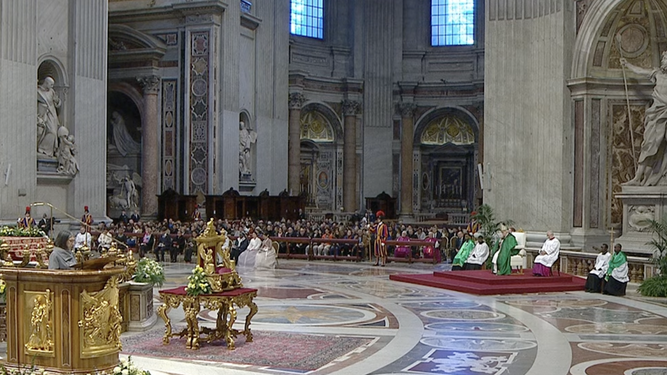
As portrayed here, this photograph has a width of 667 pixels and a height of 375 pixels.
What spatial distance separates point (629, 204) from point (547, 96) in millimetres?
3163

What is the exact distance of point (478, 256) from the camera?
19.4 m

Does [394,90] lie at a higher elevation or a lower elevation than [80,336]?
higher

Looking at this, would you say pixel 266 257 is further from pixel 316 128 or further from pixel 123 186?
pixel 316 128

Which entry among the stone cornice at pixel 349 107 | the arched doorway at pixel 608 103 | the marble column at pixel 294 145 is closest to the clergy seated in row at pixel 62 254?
the arched doorway at pixel 608 103

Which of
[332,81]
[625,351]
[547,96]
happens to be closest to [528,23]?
[547,96]

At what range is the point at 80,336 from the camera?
5875 mm

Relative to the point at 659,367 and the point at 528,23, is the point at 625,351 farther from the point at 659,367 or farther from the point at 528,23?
the point at 528,23

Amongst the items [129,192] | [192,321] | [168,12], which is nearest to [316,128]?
[168,12]

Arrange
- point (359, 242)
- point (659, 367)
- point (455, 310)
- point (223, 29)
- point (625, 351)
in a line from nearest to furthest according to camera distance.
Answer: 1. point (659, 367)
2. point (625, 351)
3. point (455, 310)
4. point (359, 242)
5. point (223, 29)

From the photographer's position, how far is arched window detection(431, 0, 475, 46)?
134 ft

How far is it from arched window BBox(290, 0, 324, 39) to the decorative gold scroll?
3430cm

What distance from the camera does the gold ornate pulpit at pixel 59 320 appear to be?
19.2ft

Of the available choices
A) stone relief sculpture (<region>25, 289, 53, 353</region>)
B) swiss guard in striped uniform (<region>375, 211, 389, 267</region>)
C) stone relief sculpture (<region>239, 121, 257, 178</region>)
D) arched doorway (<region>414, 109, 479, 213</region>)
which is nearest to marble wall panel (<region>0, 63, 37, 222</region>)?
swiss guard in striped uniform (<region>375, 211, 389, 267</region>)

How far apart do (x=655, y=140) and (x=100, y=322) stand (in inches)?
588
